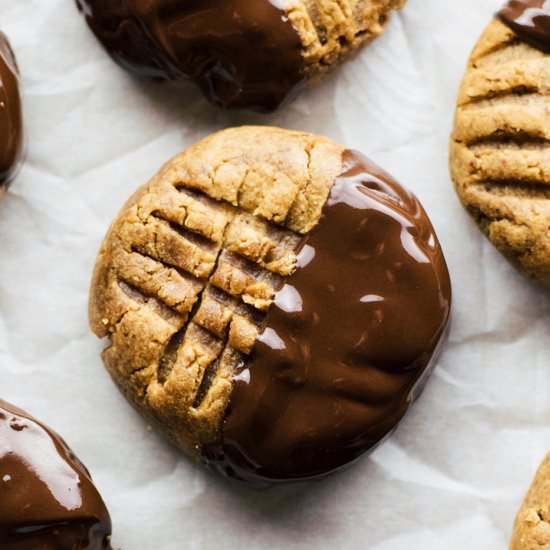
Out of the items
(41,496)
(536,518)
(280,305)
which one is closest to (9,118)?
(280,305)

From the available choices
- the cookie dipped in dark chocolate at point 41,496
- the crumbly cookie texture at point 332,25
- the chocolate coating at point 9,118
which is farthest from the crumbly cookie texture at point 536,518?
the chocolate coating at point 9,118

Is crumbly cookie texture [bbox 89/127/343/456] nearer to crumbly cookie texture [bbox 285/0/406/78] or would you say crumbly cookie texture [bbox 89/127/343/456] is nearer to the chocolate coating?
crumbly cookie texture [bbox 285/0/406/78]

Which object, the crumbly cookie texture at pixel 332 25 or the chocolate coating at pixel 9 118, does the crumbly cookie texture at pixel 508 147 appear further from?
the chocolate coating at pixel 9 118

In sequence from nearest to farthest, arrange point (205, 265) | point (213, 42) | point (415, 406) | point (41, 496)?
1. point (41, 496)
2. point (205, 265)
3. point (213, 42)
4. point (415, 406)

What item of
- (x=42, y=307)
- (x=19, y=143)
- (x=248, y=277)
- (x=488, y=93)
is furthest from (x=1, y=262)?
(x=488, y=93)

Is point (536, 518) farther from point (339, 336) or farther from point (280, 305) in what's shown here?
point (280, 305)
